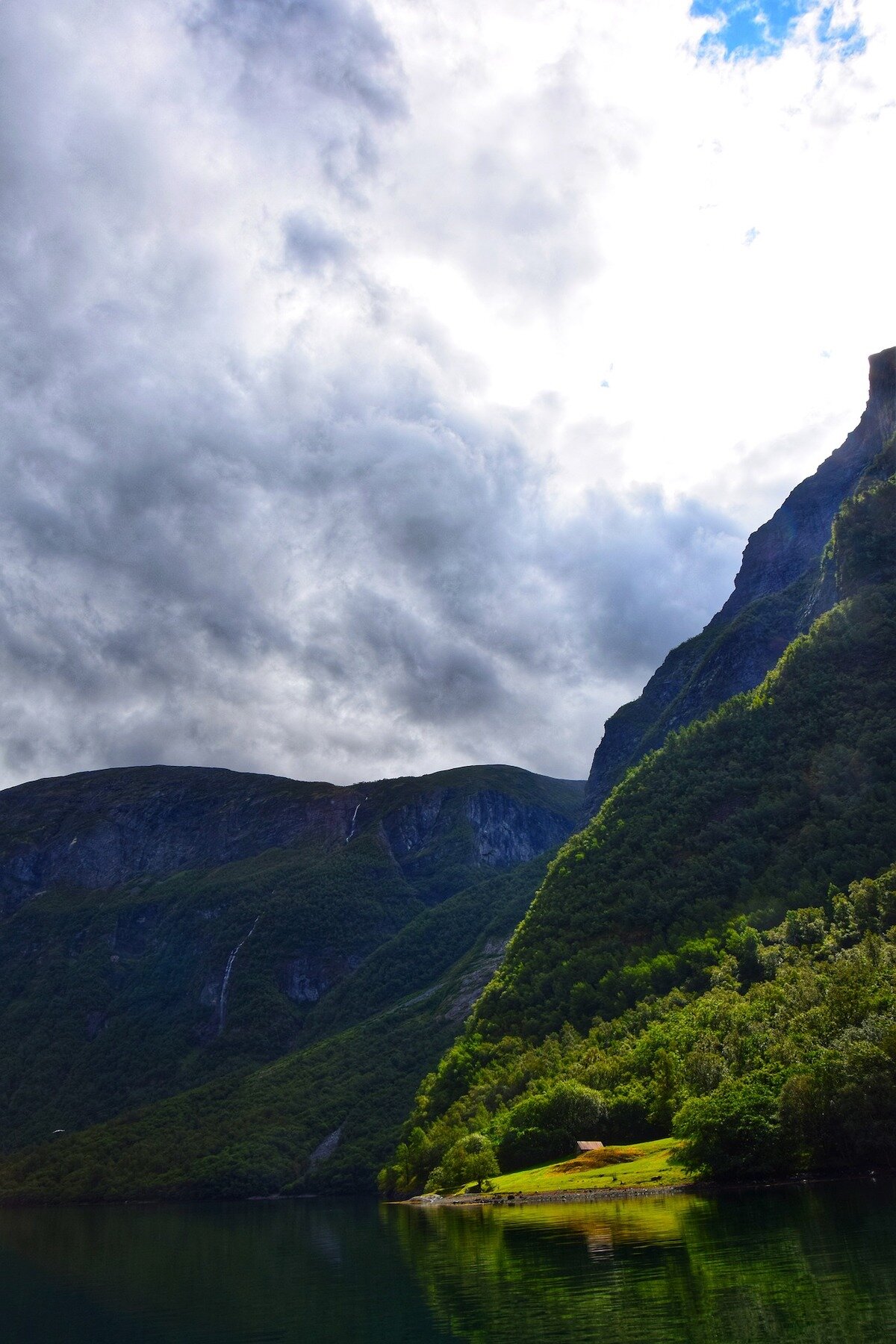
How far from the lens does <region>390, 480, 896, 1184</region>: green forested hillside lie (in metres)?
78.7

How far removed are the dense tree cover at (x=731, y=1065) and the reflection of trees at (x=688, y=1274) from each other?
6.41 metres

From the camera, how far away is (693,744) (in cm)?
19312

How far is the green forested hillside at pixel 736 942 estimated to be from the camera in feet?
258

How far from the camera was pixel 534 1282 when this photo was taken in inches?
1790

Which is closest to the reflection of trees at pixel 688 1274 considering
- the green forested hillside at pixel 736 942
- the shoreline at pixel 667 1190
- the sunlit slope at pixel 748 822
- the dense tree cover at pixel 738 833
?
the shoreline at pixel 667 1190

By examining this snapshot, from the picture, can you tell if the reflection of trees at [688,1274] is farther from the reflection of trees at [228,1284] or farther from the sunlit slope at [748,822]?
the sunlit slope at [748,822]

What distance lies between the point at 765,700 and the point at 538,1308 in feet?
515

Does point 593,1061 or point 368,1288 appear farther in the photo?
point 593,1061

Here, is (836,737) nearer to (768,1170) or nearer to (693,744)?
(693,744)

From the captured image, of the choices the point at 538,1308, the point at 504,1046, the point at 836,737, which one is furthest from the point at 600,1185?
the point at 836,737

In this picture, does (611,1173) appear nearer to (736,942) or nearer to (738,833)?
(736,942)

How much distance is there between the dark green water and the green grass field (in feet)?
21.3

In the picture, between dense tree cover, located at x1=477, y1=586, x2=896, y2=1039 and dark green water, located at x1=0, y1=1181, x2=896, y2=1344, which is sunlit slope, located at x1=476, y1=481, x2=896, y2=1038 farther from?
dark green water, located at x1=0, y1=1181, x2=896, y2=1344

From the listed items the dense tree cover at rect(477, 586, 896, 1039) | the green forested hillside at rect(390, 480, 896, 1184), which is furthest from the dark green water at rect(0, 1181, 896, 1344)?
the dense tree cover at rect(477, 586, 896, 1039)
